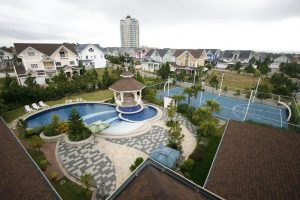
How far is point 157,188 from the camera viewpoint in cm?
587

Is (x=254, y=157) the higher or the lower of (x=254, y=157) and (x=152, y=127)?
the higher

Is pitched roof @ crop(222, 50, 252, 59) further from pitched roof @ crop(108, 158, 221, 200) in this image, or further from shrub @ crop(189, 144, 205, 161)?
pitched roof @ crop(108, 158, 221, 200)

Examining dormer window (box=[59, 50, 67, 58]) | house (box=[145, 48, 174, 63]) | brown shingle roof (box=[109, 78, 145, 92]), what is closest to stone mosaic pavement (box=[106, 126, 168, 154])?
brown shingle roof (box=[109, 78, 145, 92])

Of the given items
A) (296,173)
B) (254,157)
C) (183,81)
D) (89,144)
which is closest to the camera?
(296,173)

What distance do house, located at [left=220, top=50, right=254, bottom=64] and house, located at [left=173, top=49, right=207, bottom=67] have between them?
97.6 ft

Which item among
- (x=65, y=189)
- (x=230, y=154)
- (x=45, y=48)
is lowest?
(x=65, y=189)

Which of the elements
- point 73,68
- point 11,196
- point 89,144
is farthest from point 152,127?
point 73,68

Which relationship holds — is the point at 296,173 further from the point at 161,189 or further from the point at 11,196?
the point at 11,196

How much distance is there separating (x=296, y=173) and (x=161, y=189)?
23.0 feet

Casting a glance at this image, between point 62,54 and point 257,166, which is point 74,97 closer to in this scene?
point 62,54

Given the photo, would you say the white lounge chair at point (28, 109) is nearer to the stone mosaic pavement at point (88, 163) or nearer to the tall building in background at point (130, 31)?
the stone mosaic pavement at point (88, 163)

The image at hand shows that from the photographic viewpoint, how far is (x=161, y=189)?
581 cm

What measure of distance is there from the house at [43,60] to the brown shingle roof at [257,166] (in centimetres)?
4246

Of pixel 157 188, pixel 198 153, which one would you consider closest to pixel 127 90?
pixel 198 153
